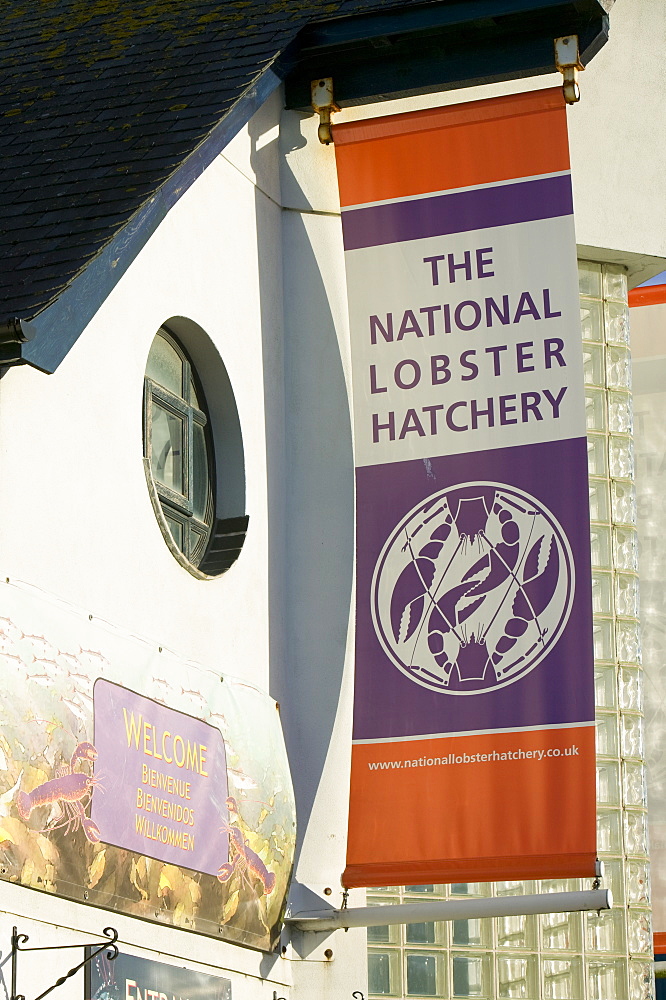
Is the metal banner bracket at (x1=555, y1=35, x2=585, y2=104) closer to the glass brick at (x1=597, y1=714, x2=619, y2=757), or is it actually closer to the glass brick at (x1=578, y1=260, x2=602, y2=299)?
the glass brick at (x1=578, y1=260, x2=602, y2=299)

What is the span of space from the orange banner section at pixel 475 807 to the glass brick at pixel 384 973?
1.78 meters

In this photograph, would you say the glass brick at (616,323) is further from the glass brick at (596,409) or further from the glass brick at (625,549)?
the glass brick at (625,549)

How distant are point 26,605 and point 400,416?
2.86 meters

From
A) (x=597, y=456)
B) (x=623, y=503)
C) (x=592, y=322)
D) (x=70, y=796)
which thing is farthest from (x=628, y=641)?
(x=70, y=796)

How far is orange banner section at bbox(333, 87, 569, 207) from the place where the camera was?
9.63 meters

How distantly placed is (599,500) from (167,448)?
12.4 ft

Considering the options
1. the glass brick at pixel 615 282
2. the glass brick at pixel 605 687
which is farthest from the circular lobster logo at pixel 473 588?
the glass brick at pixel 615 282

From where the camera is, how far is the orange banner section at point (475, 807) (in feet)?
27.8

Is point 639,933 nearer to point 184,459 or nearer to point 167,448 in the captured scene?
point 184,459

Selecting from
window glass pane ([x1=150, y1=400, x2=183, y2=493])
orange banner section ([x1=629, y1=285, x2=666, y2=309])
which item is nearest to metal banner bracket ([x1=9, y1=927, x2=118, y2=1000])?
window glass pane ([x1=150, y1=400, x2=183, y2=493])

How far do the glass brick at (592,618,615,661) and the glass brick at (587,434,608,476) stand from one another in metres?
0.97

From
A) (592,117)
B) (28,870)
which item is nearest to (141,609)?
(28,870)

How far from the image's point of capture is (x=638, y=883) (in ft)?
36.8

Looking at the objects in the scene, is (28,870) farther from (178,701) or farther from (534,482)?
(534,482)
